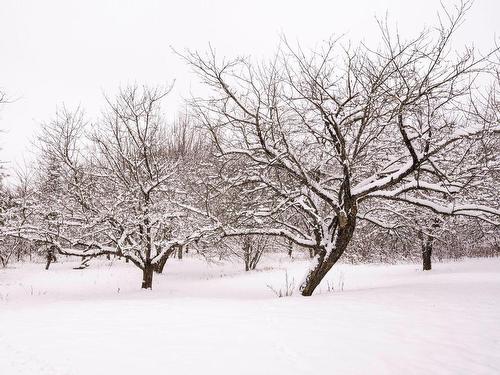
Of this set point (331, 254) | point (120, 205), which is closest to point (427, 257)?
point (331, 254)

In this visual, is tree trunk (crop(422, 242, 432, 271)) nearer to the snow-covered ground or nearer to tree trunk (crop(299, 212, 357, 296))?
the snow-covered ground

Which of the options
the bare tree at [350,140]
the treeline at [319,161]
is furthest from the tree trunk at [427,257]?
the bare tree at [350,140]

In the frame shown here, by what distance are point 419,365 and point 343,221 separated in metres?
4.26

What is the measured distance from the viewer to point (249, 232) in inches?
328

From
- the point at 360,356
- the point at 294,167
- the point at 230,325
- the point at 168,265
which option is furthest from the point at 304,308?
the point at 168,265

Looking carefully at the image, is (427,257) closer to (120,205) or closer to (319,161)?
(319,161)

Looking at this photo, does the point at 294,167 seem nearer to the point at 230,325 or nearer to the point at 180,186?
the point at 230,325

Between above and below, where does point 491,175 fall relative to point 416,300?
above

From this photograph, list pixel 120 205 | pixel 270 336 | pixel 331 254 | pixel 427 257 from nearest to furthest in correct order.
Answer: pixel 270 336, pixel 331 254, pixel 120 205, pixel 427 257

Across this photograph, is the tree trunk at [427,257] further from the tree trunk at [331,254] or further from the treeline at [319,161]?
the tree trunk at [331,254]

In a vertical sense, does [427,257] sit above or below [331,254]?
below

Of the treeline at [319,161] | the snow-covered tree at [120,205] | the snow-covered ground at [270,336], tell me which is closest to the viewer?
the snow-covered ground at [270,336]

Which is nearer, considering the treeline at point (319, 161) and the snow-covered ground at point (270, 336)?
the snow-covered ground at point (270, 336)

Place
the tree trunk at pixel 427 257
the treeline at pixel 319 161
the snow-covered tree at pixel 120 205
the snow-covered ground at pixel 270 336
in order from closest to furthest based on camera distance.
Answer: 1. the snow-covered ground at pixel 270 336
2. the treeline at pixel 319 161
3. the snow-covered tree at pixel 120 205
4. the tree trunk at pixel 427 257
